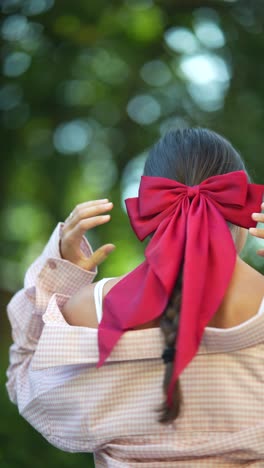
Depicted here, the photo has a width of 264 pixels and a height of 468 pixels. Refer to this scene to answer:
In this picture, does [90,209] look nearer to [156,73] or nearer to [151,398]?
[151,398]

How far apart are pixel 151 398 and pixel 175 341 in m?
0.14

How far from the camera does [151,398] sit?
58.6 inches

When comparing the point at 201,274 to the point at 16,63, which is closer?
the point at 201,274

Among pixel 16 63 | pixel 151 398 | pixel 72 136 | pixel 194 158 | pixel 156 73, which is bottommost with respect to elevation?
pixel 72 136

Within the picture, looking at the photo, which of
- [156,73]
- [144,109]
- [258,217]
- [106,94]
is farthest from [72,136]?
[258,217]

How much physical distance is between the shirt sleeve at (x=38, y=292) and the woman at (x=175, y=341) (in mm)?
158

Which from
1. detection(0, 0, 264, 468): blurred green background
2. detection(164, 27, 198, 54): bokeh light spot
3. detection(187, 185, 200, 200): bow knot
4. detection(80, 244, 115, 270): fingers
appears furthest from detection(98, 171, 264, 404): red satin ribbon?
detection(164, 27, 198, 54): bokeh light spot

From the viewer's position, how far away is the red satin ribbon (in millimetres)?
1406

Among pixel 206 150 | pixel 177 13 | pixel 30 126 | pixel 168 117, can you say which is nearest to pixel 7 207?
pixel 30 126

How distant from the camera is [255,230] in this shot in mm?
1510

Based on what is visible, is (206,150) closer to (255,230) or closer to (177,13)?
(255,230)

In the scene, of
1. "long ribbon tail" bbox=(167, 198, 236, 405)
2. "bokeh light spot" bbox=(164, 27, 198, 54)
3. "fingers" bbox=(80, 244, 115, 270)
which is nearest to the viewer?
"long ribbon tail" bbox=(167, 198, 236, 405)

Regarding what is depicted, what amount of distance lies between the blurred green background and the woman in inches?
97.7

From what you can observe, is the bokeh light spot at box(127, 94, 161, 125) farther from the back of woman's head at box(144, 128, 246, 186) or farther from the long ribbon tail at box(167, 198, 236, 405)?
Result: the long ribbon tail at box(167, 198, 236, 405)
